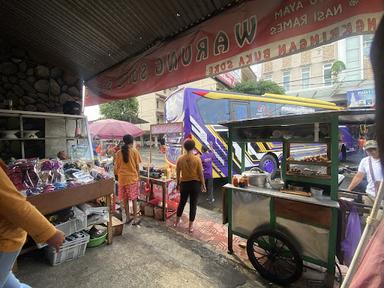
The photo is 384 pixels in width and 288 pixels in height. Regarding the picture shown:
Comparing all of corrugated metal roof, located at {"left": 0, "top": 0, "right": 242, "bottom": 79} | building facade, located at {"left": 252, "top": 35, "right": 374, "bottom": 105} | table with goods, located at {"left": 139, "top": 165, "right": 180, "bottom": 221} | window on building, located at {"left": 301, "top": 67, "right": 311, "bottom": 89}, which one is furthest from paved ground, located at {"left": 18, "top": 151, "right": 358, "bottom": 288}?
window on building, located at {"left": 301, "top": 67, "right": 311, "bottom": 89}

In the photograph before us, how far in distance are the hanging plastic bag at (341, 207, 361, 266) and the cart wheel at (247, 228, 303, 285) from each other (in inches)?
19.4

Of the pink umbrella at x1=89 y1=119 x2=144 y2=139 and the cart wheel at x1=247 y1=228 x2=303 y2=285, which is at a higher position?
the pink umbrella at x1=89 y1=119 x2=144 y2=139

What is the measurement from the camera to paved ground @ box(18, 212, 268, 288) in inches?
117

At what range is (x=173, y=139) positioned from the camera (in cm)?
741

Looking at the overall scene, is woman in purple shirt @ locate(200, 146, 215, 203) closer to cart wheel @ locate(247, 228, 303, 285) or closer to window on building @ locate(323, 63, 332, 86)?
cart wheel @ locate(247, 228, 303, 285)

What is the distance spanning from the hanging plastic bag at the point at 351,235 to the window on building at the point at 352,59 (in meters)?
20.8

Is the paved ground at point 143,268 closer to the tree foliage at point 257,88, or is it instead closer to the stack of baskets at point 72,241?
the stack of baskets at point 72,241

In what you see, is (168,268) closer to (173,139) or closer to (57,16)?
(57,16)

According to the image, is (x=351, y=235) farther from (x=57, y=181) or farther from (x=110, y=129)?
(x=110, y=129)

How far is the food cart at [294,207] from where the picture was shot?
273 cm

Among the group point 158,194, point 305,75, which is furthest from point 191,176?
point 305,75

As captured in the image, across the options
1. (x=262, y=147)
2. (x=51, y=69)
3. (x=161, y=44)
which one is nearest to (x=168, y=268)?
(x=161, y=44)

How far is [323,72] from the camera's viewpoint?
2344cm

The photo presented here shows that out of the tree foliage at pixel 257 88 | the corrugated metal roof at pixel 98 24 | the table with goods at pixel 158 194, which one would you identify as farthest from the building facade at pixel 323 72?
the corrugated metal roof at pixel 98 24
